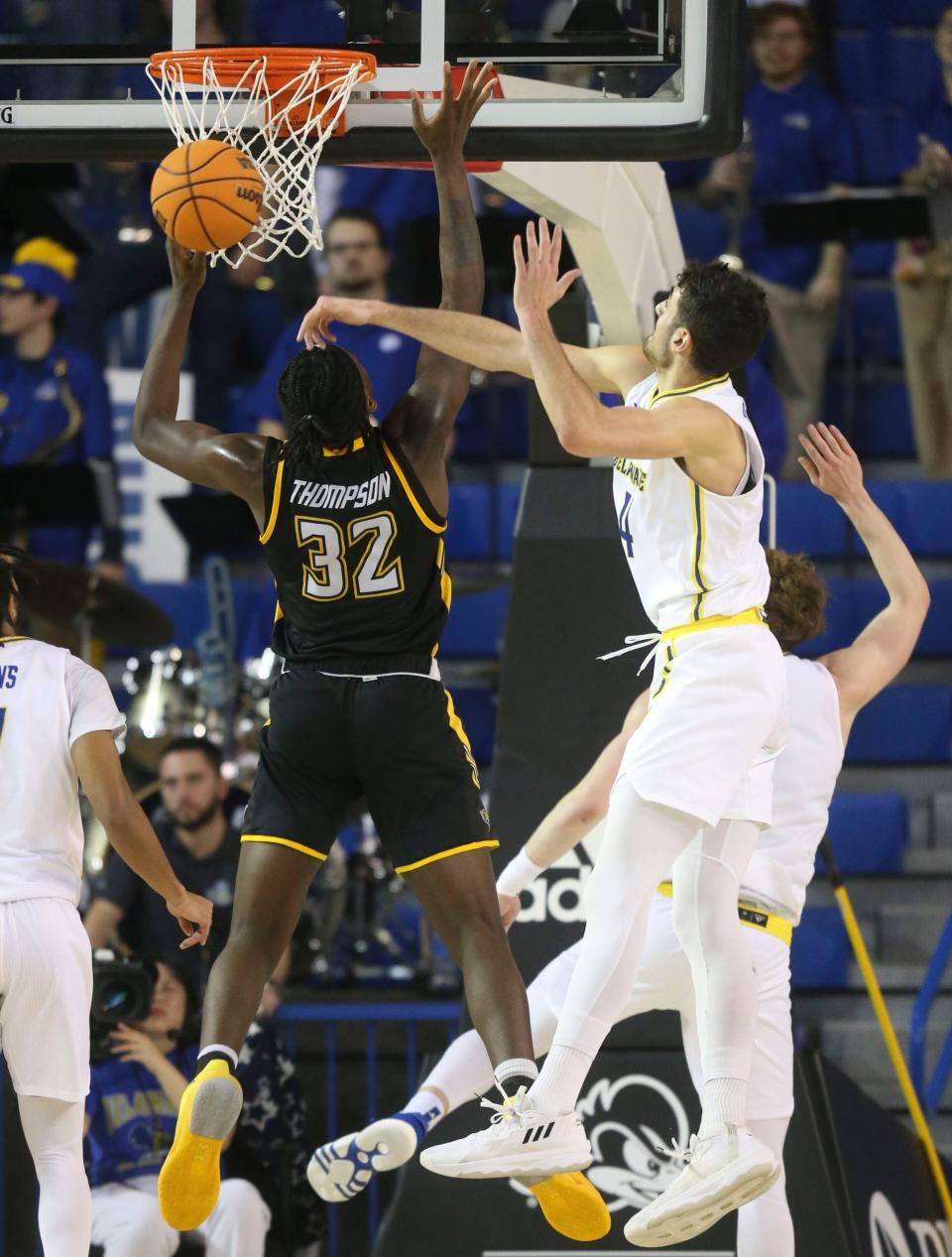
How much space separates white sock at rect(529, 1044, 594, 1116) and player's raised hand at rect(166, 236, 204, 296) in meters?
2.19

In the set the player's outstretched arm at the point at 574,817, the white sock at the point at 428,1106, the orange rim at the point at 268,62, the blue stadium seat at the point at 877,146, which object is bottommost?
the white sock at the point at 428,1106

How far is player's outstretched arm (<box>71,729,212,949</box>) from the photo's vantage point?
584cm

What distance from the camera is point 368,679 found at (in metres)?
5.32

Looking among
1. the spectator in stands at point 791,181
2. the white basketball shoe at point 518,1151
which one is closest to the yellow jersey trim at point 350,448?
the white basketball shoe at point 518,1151

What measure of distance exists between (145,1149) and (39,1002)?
6.36ft

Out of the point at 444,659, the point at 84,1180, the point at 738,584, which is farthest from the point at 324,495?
the point at 444,659

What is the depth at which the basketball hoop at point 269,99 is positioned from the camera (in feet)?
18.0

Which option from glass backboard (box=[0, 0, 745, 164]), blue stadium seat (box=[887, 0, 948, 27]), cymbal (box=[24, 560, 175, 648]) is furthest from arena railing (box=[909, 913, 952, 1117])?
blue stadium seat (box=[887, 0, 948, 27])

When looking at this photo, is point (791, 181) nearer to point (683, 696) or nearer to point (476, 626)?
point (476, 626)

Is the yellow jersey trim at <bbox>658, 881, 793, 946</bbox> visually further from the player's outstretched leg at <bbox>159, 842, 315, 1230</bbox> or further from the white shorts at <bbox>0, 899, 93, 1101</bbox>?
the white shorts at <bbox>0, 899, 93, 1101</bbox>

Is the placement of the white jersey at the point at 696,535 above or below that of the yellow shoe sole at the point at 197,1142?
above

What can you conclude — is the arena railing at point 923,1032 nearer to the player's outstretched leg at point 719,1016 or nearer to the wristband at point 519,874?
the wristband at point 519,874

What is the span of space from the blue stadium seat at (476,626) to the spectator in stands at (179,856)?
2.42 m

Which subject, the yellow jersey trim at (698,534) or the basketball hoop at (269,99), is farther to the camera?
the basketball hoop at (269,99)
